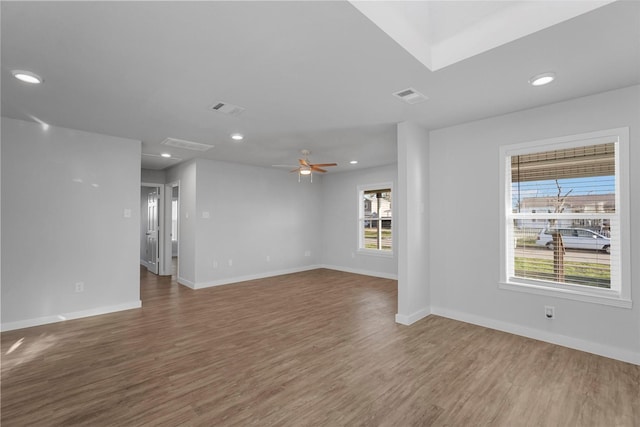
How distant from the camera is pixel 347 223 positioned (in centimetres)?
758

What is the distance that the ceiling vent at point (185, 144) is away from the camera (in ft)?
15.1

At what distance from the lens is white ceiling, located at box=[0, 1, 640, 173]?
1812mm

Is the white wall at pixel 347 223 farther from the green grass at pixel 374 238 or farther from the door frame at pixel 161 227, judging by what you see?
the door frame at pixel 161 227

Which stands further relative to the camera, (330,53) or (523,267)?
(523,267)

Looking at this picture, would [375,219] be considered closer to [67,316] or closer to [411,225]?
[411,225]

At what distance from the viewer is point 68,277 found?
13.1 ft

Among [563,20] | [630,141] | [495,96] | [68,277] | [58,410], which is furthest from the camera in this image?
[68,277]

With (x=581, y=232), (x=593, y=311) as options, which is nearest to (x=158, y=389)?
(x=593, y=311)

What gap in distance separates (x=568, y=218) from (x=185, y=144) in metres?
5.33

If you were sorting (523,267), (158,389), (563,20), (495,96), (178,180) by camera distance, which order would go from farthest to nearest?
(178,180) < (523,267) < (495,96) < (158,389) < (563,20)

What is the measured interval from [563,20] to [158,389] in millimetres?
3916

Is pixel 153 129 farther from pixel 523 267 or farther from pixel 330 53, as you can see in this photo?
pixel 523 267

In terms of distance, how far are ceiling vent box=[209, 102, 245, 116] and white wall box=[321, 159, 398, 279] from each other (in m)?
4.22

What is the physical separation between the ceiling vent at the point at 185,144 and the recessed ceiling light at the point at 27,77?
1.91 meters
